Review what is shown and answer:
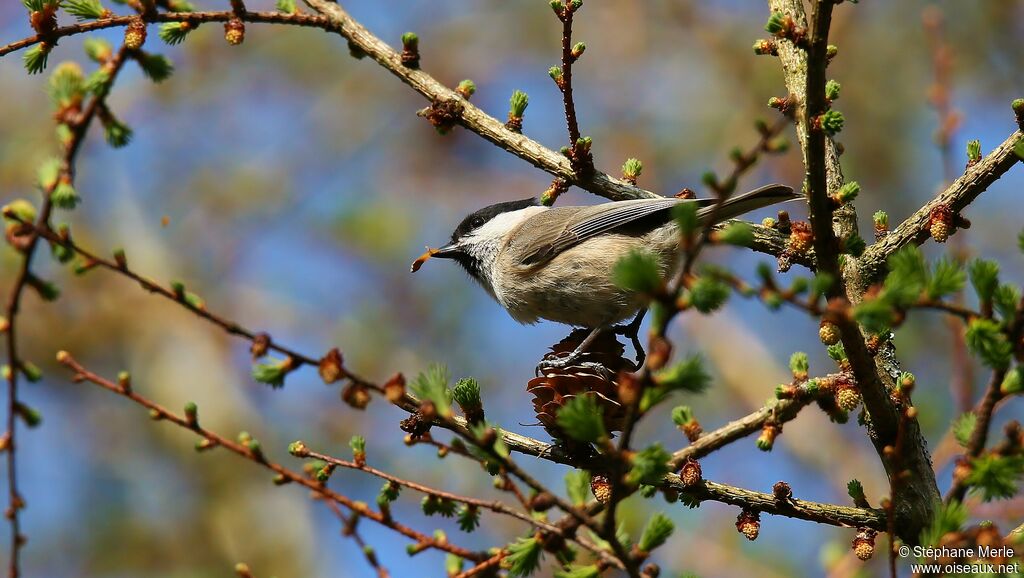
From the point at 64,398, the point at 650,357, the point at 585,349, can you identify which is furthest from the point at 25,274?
the point at 64,398

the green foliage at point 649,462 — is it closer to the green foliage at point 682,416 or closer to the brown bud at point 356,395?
the brown bud at point 356,395

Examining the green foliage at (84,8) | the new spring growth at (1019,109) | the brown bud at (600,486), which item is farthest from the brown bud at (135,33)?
the new spring growth at (1019,109)

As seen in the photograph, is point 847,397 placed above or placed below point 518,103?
below

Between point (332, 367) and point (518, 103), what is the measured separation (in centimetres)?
143

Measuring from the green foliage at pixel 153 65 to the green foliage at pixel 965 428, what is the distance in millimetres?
1962

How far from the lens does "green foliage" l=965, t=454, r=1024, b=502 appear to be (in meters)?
1.54

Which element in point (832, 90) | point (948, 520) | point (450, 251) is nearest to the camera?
point (948, 520)

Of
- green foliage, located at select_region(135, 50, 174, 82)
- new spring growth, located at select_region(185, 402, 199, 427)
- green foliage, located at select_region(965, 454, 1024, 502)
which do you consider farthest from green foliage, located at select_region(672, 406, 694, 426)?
green foliage, located at select_region(135, 50, 174, 82)

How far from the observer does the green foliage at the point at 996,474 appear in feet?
5.07

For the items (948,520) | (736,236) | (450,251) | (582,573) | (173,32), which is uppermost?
(450,251)

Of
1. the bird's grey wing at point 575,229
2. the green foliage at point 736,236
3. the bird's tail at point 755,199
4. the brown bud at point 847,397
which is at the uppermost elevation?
the bird's grey wing at point 575,229

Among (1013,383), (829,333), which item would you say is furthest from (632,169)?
(1013,383)

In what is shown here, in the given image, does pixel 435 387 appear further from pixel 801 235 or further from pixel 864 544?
pixel 864 544

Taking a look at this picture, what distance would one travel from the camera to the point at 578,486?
215cm
